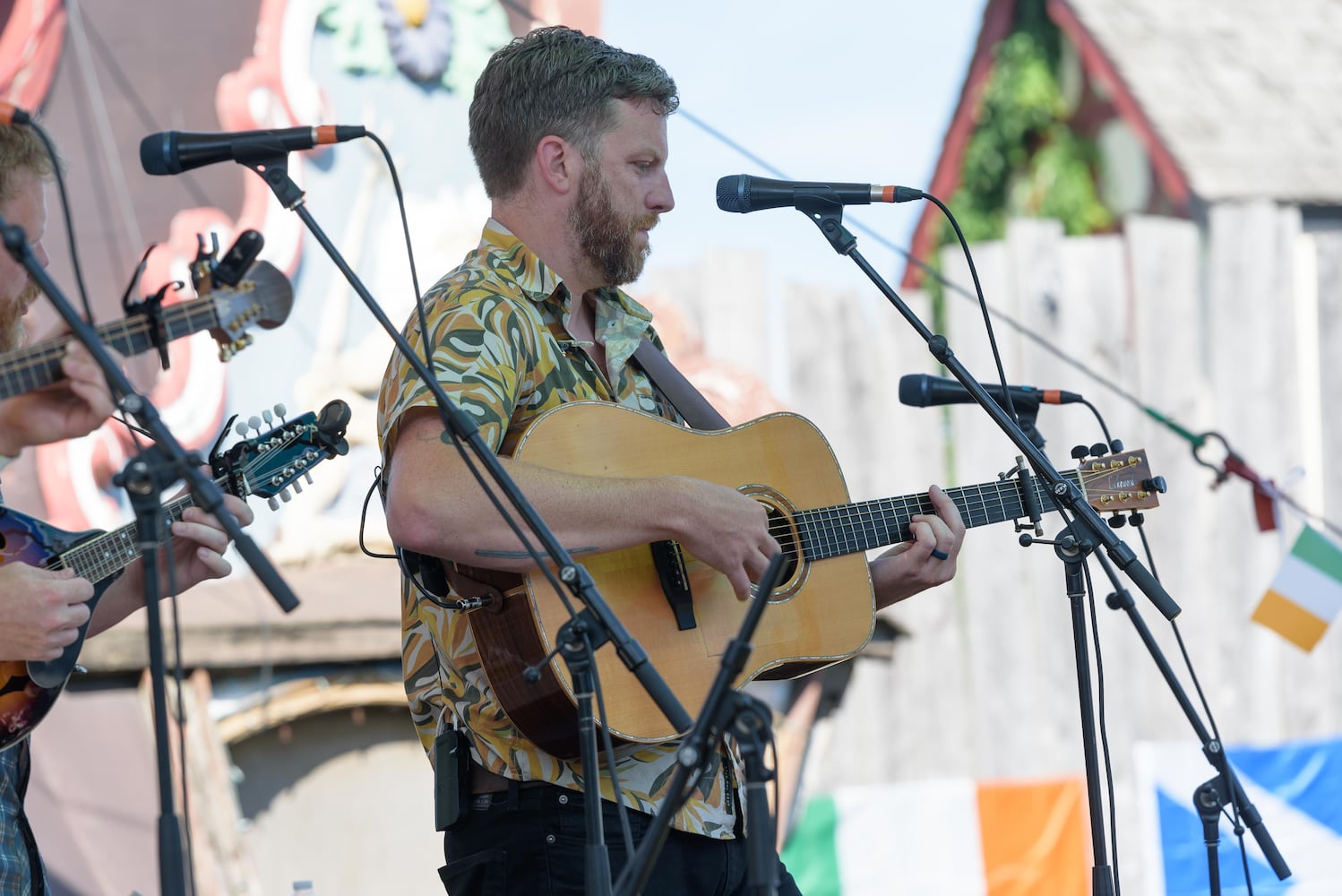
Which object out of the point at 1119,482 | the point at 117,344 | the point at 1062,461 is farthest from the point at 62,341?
the point at 1062,461

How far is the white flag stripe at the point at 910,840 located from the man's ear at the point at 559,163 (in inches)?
127

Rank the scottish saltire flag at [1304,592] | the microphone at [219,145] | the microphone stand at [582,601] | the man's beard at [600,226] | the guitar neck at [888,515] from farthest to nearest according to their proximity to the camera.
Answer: the scottish saltire flag at [1304,592]
the guitar neck at [888,515]
the man's beard at [600,226]
the microphone at [219,145]
the microphone stand at [582,601]

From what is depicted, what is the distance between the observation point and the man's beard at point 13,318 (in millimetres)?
2643

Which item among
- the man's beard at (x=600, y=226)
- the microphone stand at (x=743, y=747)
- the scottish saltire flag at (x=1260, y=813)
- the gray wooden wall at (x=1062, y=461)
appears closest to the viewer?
the microphone stand at (x=743, y=747)

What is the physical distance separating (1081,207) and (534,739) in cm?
843

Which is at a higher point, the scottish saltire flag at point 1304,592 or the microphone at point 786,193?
the microphone at point 786,193

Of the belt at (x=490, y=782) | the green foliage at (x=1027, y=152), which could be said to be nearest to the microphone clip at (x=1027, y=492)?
the belt at (x=490, y=782)

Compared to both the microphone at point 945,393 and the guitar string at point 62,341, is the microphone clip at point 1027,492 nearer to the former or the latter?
the microphone at point 945,393

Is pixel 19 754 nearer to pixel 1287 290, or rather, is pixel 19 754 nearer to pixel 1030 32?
pixel 1287 290

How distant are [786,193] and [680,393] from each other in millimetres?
471

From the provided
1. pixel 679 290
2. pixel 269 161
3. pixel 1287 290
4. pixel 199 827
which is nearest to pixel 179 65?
pixel 679 290

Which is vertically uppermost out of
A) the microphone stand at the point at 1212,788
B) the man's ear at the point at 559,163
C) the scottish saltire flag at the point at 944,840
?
the man's ear at the point at 559,163

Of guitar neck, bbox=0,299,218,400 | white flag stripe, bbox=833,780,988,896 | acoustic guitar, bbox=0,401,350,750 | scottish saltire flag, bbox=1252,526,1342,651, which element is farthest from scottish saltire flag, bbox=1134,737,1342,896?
guitar neck, bbox=0,299,218,400

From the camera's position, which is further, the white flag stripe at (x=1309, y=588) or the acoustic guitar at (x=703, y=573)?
the white flag stripe at (x=1309, y=588)
